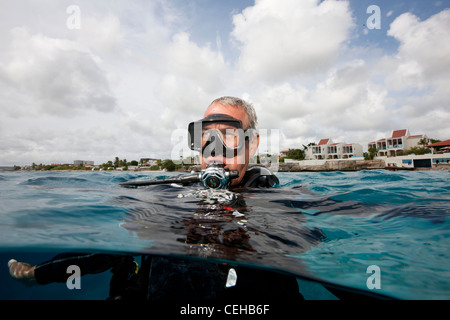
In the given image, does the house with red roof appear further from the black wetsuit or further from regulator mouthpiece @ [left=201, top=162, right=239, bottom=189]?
the black wetsuit

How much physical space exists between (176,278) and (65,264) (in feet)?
3.28

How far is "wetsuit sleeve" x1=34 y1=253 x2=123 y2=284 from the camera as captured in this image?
161 cm

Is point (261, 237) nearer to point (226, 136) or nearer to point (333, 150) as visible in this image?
point (226, 136)

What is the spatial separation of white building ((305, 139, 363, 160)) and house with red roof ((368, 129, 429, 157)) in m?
4.77

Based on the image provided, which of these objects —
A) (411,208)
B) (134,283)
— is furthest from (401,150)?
(134,283)

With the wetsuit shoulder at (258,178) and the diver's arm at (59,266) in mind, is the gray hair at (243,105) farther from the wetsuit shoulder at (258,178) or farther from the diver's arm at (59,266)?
the diver's arm at (59,266)

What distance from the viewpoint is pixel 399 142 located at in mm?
43750

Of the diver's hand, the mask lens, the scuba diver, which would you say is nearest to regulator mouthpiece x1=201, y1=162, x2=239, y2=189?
the scuba diver

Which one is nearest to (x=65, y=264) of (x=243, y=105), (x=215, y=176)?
(x=215, y=176)

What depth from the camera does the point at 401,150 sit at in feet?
137

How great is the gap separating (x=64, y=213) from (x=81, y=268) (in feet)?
2.27

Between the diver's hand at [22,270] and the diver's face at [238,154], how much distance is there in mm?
2041

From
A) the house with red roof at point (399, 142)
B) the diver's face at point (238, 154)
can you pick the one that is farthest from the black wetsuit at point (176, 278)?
the house with red roof at point (399, 142)

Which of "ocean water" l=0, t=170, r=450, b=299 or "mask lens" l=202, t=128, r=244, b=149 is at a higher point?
"mask lens" l=202, t=128, r=244, b=149
